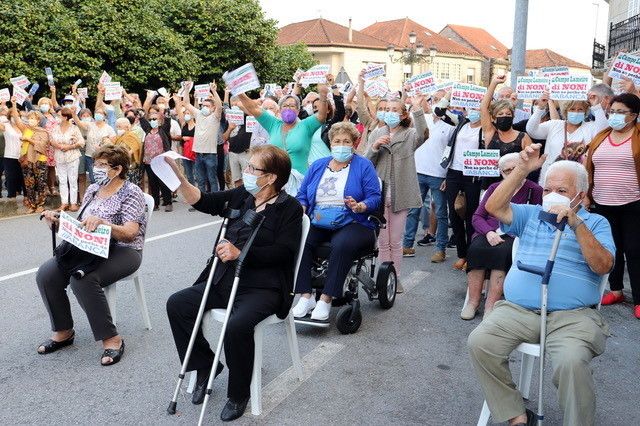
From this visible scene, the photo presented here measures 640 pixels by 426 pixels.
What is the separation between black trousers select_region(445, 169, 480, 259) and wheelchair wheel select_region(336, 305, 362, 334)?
7.36 ft

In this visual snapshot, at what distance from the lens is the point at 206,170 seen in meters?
12.0

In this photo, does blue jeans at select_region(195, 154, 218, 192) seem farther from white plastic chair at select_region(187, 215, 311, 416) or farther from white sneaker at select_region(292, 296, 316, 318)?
white plastic chair at select_region(187, 215, 311, 416)

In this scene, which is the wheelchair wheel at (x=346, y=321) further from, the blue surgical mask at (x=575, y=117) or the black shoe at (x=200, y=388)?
the blue surgical mask at (x=575, y=117)

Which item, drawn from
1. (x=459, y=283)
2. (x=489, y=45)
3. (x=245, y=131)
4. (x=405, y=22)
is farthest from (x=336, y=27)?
(x=459, y=283)

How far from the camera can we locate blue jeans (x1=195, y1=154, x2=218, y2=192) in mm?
11844

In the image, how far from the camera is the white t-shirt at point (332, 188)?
5.26 m

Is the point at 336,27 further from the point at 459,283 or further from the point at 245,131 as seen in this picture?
the point at 459,283

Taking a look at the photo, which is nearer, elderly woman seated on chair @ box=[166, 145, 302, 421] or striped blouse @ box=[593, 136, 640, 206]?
elderly woman seated on chair @ box=[166, 145, 302, 421]

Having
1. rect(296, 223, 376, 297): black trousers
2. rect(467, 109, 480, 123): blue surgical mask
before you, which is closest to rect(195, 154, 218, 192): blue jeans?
rect(467, 109, 480, 123): blue surgical mask

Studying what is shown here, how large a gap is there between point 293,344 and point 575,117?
13.1 ft

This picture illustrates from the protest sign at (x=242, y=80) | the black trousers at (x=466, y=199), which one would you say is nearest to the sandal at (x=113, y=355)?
the protest sign at (x=242, y=80)

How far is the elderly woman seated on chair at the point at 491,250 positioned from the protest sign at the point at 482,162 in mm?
680

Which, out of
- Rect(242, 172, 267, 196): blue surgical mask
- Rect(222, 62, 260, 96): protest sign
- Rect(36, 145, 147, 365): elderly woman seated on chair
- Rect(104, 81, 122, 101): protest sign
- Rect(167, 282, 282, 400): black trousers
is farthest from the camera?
Rect(104, 81, 122, 101): protest sign

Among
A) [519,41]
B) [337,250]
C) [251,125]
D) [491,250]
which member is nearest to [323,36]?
[251,125]
